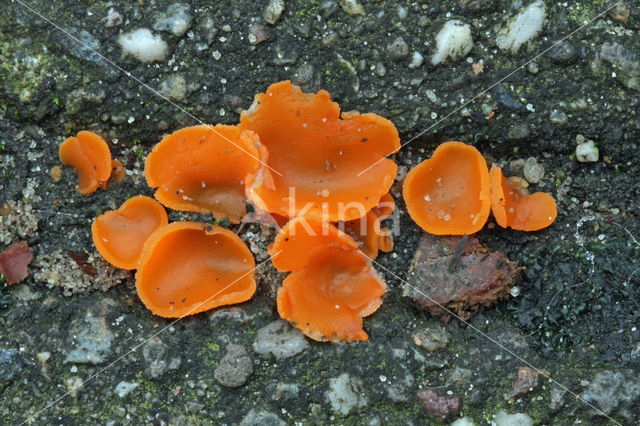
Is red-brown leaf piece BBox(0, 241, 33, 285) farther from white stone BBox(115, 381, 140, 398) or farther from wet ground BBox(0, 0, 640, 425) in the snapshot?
white stone BBox(115, 381, 140, 398)

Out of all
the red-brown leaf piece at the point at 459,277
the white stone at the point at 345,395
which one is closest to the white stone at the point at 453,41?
the red-brown leaf piece at the point at 459,277

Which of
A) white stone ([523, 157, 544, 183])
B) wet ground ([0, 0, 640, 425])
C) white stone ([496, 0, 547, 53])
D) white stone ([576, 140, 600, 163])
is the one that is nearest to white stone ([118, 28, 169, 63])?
wet ground ([0, 0, 640, 425])

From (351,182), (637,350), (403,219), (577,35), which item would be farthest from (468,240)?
(577,35)

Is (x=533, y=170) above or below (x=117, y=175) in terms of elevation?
above

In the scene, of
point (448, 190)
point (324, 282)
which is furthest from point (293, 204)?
point (448, 190)

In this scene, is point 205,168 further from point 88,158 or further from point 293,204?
point 88,158

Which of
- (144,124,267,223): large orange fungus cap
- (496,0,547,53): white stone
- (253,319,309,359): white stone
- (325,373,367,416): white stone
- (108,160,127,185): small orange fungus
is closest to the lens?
(325,373,367,416): white stone

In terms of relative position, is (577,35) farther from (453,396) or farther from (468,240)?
(453,396)
